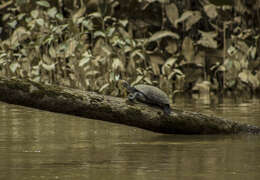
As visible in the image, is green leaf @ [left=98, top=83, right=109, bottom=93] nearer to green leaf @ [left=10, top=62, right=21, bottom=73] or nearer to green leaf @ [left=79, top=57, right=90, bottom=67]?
green leaf @ [left=79, top=57, right=90, bottom=67]

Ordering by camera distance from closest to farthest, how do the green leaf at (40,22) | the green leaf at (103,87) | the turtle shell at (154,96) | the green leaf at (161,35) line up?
the turtle shell at (154,96)
the green leaf at (103,87)
the green leaf at (40,22)
the green leaf at (161,35)

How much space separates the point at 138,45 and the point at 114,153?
7.42 metres

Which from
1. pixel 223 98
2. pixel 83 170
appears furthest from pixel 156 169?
pixel 223 98

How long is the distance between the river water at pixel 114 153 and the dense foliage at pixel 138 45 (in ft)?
12.9

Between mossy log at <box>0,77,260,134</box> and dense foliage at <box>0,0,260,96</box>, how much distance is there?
5.13m

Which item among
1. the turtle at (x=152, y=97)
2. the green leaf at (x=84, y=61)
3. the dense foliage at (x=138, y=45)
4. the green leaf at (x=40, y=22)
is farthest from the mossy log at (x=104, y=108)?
the green leaf at (x=40, y=22)

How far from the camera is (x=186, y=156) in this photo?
598cm

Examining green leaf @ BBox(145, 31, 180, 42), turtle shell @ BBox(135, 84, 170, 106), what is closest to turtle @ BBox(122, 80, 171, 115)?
turtle shell @ BBox(135, 84, 170, 106)

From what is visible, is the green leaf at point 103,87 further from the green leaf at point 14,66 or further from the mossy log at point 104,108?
the mossy log at point 104,108

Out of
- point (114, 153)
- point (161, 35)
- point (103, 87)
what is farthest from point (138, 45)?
point (114, 153)

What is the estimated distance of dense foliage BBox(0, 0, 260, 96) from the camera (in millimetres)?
13102

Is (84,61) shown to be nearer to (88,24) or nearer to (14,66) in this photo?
(88,24)

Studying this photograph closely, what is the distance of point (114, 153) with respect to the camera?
20.3 ft

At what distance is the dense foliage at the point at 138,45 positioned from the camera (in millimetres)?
13102
